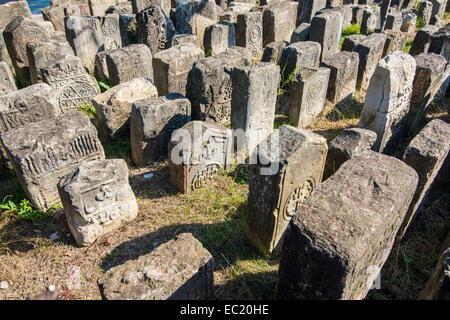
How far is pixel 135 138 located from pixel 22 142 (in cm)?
138

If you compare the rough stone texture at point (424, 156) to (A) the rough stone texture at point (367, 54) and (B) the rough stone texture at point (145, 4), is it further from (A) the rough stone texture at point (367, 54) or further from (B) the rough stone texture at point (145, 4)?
(B) the rough stone texture at point (145, 4)

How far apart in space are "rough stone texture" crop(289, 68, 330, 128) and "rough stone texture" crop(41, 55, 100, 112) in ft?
10.9

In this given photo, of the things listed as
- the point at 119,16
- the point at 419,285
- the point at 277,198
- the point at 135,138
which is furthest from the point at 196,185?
the point at 119,16

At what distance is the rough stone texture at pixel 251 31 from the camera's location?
750cm

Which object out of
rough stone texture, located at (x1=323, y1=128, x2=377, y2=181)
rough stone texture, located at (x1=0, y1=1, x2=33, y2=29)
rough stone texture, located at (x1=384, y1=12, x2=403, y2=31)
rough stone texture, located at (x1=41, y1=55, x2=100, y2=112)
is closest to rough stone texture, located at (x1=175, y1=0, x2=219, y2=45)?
rough stone texture, located at (x1=41, y1=55, x2=100, y2=112)

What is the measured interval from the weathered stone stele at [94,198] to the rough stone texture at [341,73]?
400 centimetres

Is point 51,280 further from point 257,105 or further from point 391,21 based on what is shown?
point 391,21

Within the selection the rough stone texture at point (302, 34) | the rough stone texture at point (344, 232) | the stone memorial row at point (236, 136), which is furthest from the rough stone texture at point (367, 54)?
the rough stone texture at point (344, 232)

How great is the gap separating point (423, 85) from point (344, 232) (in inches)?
157

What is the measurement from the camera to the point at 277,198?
3.08 m

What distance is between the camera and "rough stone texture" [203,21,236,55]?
279 inches

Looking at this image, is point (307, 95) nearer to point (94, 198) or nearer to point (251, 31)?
point (251, 31)

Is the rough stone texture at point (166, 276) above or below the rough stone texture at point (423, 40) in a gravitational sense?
below

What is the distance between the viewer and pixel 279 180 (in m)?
2.98
